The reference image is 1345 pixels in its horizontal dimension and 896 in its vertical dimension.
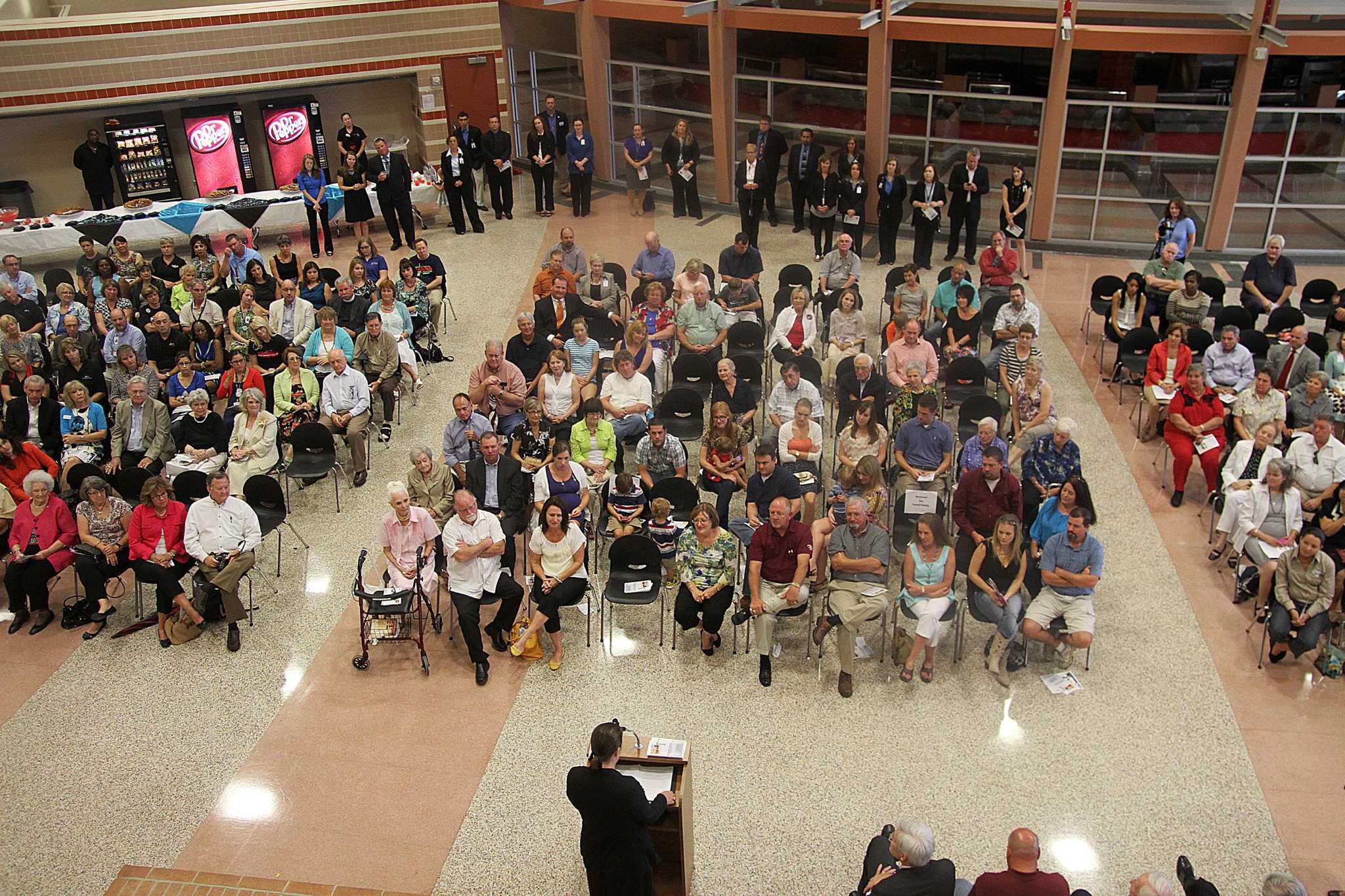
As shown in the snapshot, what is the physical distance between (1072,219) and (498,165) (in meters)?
8.85

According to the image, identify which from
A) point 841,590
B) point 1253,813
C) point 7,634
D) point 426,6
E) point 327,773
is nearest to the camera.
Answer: point 1253,813

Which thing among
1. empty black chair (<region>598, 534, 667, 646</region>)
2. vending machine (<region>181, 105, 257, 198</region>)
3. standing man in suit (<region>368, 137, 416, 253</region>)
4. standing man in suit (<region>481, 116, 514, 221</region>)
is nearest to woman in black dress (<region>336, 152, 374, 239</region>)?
standing man in suit (<region>368, 137, 416, 253</region>)

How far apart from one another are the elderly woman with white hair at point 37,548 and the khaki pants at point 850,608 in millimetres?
6211

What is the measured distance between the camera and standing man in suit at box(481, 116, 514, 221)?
17.6 metres

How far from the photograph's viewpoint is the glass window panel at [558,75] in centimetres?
2058

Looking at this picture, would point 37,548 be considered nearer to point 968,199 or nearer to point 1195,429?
point 1195,429

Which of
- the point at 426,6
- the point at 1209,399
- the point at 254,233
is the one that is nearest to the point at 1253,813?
the point at 1209,399

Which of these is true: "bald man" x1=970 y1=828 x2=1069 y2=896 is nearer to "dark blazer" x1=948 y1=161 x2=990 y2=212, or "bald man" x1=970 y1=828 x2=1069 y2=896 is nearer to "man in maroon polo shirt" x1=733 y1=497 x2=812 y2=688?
"man in maroon polo shirt" x1=733 y1=497 x2=812 y2=688

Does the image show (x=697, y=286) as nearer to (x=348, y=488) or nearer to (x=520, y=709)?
(x=348, y=488)

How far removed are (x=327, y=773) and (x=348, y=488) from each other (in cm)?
388

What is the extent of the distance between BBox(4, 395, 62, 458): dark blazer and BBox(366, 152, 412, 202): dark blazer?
272 inches

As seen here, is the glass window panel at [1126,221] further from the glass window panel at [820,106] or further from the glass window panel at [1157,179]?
the glass window panel at [820,106]

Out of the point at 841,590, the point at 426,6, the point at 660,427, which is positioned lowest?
the point at 841,590

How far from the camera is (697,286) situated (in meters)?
12.3
